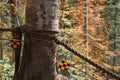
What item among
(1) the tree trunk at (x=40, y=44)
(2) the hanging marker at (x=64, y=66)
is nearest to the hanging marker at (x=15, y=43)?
(1) the tree trunk at (x=40, y=44)

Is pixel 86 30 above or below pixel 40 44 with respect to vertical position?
below

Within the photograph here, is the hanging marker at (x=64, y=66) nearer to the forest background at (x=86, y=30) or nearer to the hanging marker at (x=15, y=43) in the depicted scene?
the hanging marker at (x=15, y=43)

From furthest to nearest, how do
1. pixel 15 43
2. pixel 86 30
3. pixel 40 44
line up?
pixel 86 30 → pixel 15 43 → pixel 40 44

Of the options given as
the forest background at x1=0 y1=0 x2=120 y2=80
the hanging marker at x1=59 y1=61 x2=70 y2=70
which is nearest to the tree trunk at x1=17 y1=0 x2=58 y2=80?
the hanging marker at x1=59 y1=61 x2=70 y2=70

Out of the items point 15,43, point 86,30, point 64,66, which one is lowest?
point 86,30

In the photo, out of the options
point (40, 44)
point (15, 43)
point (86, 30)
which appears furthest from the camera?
point (86, 30)

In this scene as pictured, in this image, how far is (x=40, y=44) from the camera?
7.48 ft

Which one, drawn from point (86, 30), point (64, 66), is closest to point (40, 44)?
point (64, 66)

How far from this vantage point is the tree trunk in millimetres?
2246

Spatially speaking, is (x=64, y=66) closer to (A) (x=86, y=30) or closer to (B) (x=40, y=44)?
(B) (x=40, y=44)

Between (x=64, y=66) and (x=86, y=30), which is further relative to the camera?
(x=86, y=30)

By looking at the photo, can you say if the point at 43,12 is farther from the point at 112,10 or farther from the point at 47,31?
the point at 112,10

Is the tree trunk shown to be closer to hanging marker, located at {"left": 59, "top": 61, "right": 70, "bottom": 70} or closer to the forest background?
hanging marker, located at {"left": 59, "top": 61, "right": 70, "bottom": 70}

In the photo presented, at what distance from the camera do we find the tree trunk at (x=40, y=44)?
2.25m
